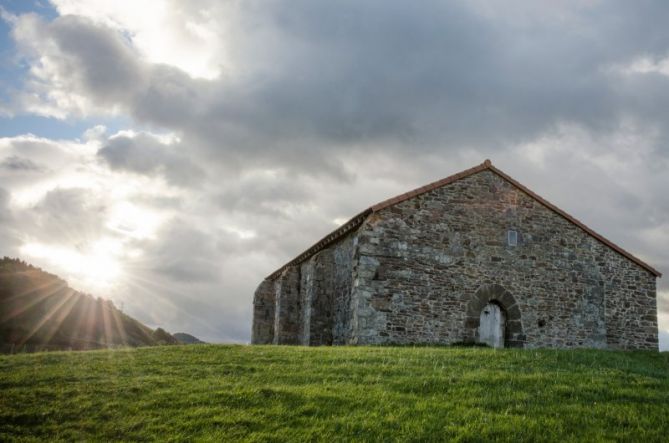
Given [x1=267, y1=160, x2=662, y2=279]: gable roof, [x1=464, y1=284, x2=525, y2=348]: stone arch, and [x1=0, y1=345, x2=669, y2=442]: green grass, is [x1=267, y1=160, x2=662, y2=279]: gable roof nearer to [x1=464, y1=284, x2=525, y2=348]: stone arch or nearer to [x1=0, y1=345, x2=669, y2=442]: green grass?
[x1=464, y1=284, x2=525, y2=348]: stone arch

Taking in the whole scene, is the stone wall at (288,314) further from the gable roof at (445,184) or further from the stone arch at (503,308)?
the stone arch at (503,308)

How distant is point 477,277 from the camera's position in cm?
2042

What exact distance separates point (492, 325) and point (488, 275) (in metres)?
1.67

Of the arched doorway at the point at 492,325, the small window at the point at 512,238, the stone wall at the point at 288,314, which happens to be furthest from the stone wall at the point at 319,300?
the small window at the point at 512,238

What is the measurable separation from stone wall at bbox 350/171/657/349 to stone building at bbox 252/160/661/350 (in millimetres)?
35

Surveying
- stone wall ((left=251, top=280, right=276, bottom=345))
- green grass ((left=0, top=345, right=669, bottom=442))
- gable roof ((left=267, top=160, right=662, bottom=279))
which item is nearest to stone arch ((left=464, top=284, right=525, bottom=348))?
gable roof ((left=267, top=160, right=662, bottom=279))

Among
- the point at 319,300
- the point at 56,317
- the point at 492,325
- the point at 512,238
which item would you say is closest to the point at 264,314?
the point at 319,300

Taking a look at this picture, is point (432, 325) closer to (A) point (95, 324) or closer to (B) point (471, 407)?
(B) point (471, 407)

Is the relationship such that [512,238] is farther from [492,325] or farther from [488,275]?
[492,325]

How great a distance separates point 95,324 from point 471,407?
3529 centimetres

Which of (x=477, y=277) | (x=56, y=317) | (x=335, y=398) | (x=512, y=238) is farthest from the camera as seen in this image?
(x=56, y=317)

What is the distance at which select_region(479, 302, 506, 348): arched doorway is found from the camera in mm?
20234

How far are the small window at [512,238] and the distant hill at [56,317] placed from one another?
64.8 ft

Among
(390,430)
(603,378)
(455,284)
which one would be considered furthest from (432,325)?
(390,430)
